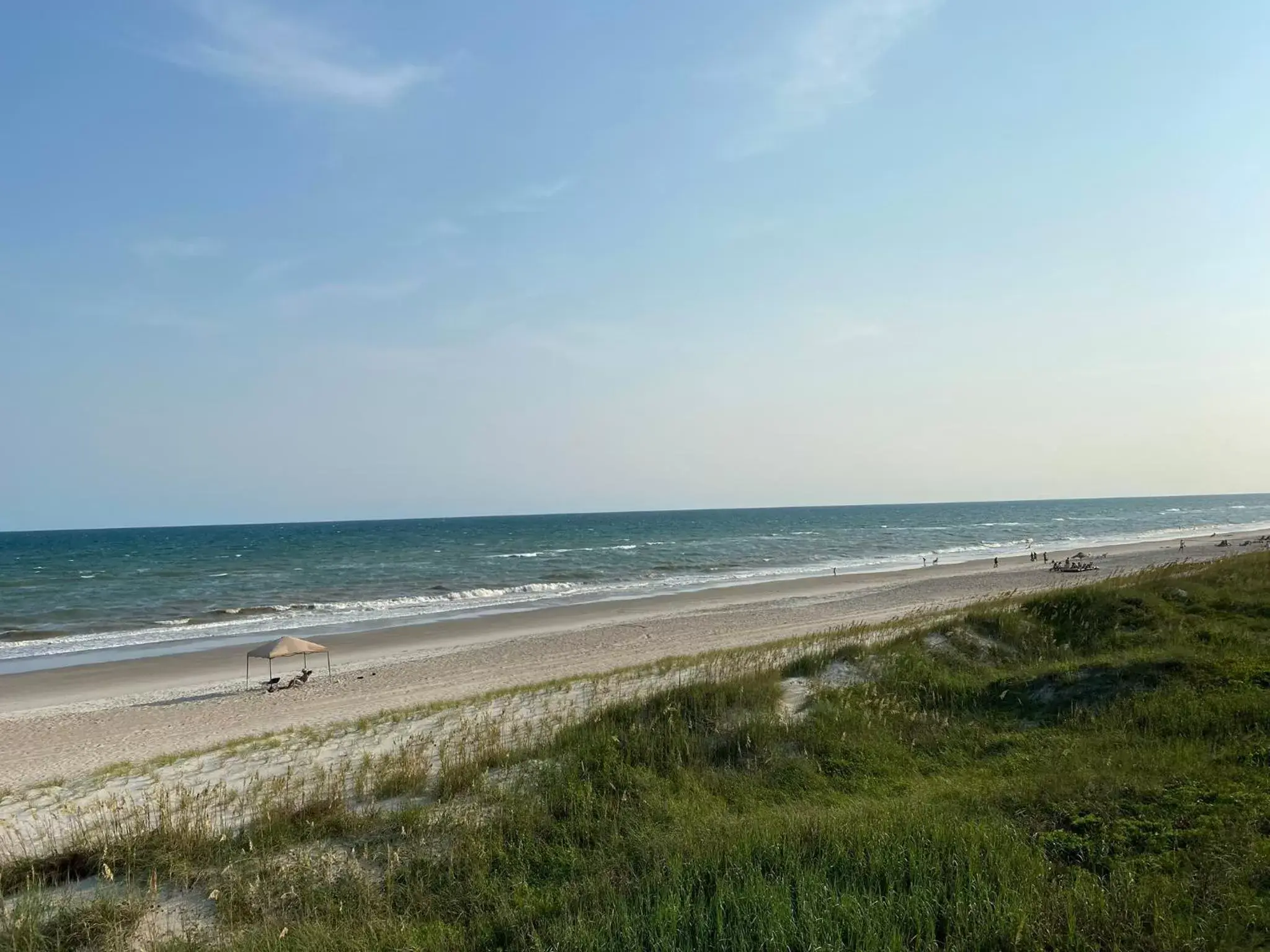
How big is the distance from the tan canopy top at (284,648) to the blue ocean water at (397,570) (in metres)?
12.2

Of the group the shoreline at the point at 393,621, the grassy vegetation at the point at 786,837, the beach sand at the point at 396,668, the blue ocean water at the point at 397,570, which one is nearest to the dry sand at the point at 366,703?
the beach sand at the point at 396,668

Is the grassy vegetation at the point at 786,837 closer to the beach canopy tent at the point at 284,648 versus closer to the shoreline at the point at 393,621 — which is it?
the beach canopy tent at the point at 284,648

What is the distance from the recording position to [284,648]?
840 inches

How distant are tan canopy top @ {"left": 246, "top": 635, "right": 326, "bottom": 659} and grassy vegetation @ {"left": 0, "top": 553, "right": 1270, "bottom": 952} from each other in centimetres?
1330

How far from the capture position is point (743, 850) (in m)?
5.38

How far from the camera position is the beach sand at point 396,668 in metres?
16.5

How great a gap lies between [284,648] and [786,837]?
62.5 ft

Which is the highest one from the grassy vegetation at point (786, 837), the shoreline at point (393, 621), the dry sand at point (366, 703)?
the grassy vegetation at point (786, 837)

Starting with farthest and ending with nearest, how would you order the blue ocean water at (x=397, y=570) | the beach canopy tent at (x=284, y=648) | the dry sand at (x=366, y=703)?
the blue ocean water at (x=397, y=570) → the beach canopy tent at (x=284, y=648) → the dry sand at (x=366, y=703)

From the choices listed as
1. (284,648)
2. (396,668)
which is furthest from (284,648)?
(396,668)

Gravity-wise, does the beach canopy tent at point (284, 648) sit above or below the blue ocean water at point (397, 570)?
above

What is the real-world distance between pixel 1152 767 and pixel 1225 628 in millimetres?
8291

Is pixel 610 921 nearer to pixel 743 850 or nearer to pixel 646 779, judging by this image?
pixel 743 850

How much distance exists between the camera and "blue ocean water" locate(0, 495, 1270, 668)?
1436 inches
